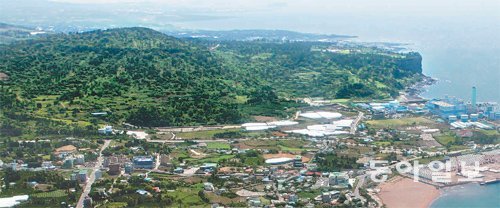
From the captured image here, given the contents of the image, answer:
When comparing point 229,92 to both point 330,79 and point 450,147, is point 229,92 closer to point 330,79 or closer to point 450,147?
point 330,79

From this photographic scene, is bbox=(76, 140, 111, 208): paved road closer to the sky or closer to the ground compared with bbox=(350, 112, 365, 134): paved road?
closer to the sky

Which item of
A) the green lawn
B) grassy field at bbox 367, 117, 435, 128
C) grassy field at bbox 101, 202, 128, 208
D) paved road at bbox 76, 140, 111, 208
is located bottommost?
the green lawn

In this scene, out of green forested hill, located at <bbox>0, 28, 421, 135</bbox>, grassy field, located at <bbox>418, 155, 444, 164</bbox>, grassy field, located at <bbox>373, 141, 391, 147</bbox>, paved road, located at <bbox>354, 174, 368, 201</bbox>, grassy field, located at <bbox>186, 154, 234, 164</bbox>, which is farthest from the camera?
green forested hill, located at <bbox>0, 28, 421, 135</bbox>

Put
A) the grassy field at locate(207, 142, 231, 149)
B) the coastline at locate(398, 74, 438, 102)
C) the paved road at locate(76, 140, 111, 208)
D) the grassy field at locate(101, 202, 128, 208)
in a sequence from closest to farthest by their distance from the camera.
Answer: the grassy field at locate(101, 202, 128, 208), the paved road at locate(76, 140, 111, 208), the grassy field at locate(207, 142, 231, 149), the coastline at locate(398, 74, 438, 102)

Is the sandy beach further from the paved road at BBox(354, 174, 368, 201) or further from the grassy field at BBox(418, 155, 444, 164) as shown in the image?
the grassy field at BBox(418, 155, 444, 164)

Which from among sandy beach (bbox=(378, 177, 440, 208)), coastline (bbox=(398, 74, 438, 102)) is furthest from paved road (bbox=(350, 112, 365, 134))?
sandy beach (bbox=(378, 177, 440, 208))

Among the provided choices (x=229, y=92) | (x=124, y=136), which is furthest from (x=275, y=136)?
(x=229, y=92)

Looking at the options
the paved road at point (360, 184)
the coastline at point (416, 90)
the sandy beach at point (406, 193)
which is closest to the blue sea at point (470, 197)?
the sandy beach at point (406, 193)

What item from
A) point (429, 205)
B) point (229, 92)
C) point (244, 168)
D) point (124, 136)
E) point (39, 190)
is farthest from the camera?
point (229, 92)
